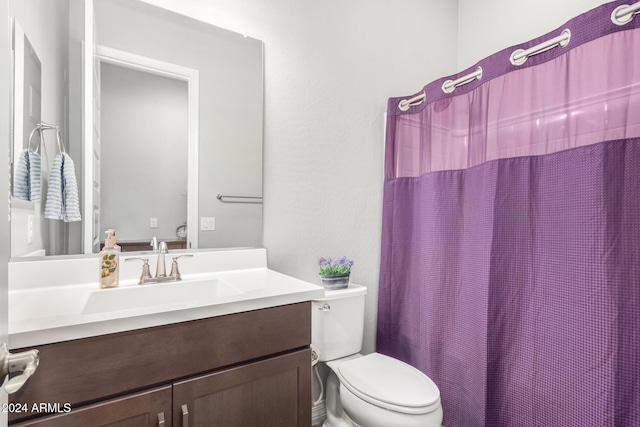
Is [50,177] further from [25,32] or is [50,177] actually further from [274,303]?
[274,303]

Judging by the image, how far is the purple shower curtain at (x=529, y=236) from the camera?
1.07 m

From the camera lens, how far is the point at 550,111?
4.12 feet

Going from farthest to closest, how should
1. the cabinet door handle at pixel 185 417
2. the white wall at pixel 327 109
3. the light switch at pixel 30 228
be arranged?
the white wall at pixel 327 109, the light switch at pixel 30 228, the cabinet door handle at pixel 185 417

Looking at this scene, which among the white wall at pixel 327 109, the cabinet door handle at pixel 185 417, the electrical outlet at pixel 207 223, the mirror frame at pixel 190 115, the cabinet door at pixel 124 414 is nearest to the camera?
the cabinet door at pixel 124 414

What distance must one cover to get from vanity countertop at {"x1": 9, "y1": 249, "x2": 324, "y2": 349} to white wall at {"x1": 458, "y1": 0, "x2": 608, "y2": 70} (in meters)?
1.98

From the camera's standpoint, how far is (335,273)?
1666 mm

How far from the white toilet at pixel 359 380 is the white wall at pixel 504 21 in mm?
1805

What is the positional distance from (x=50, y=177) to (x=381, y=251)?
1.63 metres

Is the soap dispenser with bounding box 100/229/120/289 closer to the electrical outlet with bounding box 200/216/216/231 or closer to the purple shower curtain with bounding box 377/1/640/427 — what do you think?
the electrical outlet with bounding box 200/216/216/231

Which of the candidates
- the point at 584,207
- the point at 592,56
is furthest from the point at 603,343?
the point at 592,56

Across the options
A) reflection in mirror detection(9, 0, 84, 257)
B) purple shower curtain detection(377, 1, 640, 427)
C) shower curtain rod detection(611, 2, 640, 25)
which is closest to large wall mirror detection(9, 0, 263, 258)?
reflection in mirror detection(9, 0, 84, 257)

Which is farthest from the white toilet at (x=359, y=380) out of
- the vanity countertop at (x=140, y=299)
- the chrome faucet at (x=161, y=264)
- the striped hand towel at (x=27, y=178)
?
the striped hand towel at (x=27, y=178)

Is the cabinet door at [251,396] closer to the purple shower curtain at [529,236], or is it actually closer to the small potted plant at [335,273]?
the small potted plant at [335,273]

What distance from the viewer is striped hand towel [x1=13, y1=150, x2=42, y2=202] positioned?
110 cm
